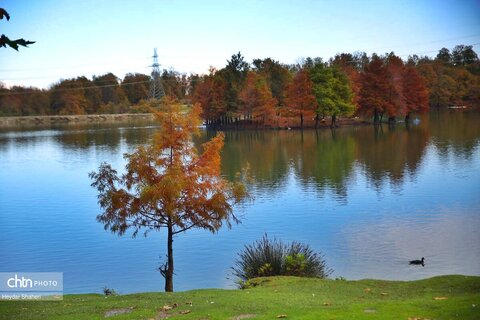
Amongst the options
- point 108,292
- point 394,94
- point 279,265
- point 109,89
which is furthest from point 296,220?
point 109,89

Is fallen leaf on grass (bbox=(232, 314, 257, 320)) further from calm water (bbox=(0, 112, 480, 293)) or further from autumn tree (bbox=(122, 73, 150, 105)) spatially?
autumn tree (bbox=(122, 73, 150, 105))

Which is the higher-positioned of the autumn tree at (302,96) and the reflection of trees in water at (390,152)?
the autumn tree at (302,96)

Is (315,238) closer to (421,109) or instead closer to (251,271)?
(251,271)

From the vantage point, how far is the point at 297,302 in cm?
1188

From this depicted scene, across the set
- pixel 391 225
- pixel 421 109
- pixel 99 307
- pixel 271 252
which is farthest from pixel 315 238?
pixel 421 109

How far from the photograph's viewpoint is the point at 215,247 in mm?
23266

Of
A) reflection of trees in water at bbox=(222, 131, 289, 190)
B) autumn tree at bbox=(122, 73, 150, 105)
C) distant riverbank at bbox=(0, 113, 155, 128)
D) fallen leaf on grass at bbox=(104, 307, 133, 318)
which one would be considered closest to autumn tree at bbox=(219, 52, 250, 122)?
reflection of trees in water at bbox=(222, 131, 289, 190)

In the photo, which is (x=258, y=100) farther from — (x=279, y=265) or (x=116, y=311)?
(x=116, y=311)

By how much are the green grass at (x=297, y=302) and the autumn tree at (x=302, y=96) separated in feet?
233

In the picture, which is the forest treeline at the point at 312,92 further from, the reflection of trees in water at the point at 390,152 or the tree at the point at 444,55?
the reflection of trees in water at the point at 390,152

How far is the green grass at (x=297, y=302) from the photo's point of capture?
10094 millimetres

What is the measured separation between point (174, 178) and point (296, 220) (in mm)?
10248

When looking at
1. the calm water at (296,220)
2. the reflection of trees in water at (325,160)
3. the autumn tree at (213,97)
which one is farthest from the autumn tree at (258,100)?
the calm water at (296,220)

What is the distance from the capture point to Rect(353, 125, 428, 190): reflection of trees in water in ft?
131
